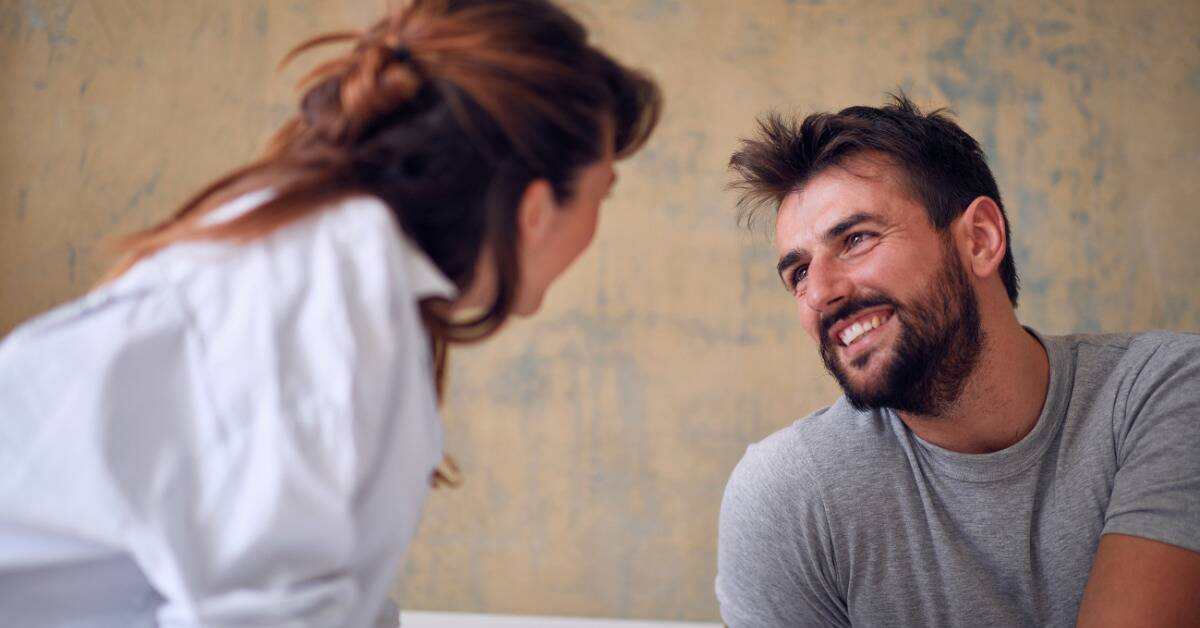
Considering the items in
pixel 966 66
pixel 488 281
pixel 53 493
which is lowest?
pixel 53 493

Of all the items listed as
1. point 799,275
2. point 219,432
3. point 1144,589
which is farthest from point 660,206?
point 219,432

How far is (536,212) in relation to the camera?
0.84 meters

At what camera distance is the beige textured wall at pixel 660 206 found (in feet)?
8.51

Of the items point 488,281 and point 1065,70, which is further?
point 1065,70

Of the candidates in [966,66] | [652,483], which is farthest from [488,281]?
[966,66]

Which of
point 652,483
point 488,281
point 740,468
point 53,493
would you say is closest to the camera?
point 53,493

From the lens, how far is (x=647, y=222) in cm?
267

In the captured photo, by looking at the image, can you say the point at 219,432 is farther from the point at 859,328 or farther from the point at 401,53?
the point at 859,328

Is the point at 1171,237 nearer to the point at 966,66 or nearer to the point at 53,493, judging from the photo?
the point at 966,66

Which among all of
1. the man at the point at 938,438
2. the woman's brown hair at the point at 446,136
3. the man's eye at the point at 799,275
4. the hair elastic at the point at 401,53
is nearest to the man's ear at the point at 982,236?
the man at the point at 938,438

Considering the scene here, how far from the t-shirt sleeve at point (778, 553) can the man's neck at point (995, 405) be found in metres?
0.20

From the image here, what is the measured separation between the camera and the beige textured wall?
8.51 feet

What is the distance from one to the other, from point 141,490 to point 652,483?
203 cm

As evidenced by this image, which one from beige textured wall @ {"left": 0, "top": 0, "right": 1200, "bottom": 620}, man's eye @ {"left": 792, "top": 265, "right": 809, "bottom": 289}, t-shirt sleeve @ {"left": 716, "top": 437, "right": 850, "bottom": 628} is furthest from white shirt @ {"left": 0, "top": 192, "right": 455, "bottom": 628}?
beige textured wall @ {"left": 0, "top": 0, "right": 1200, "bottom": 620}
